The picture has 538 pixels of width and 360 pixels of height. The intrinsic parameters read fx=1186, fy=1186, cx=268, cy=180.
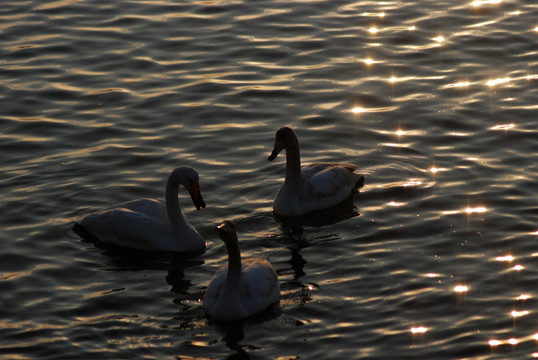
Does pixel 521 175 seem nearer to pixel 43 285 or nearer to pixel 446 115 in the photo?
pixel 446 115

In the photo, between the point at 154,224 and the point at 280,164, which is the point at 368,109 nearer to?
the point at 280,164

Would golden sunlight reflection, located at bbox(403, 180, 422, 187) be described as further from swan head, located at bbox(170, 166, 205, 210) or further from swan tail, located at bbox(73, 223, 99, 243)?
swan tail, located at bbox(73, 223, 99, 243)

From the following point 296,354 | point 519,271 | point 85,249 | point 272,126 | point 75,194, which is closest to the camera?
point 296,354

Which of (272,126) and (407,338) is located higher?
(272,126)

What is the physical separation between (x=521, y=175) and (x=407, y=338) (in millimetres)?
5514

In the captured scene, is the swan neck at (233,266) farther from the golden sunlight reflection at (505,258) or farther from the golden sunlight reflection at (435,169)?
the golden sunlight reflection at (435,169)

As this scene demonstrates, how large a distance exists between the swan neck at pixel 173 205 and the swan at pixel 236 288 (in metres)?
1.89

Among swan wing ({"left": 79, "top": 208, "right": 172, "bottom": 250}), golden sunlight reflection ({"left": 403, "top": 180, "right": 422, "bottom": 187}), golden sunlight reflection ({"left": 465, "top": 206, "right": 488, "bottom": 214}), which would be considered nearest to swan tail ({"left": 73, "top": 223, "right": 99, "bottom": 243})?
swan wing ({"left": 79, "top": 208, "right": 172, "bottom": 250})

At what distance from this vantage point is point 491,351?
46.2ft

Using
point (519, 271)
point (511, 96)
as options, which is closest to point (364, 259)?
point (519, 271)

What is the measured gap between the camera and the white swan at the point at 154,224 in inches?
675

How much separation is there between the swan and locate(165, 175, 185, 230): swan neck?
189 centimetres

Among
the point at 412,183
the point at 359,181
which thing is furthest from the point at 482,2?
the point at 359,181

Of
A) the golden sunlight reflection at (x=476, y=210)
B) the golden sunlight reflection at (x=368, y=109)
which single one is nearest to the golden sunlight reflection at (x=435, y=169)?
the golden sunlight reflection at (x=476, y=210)
